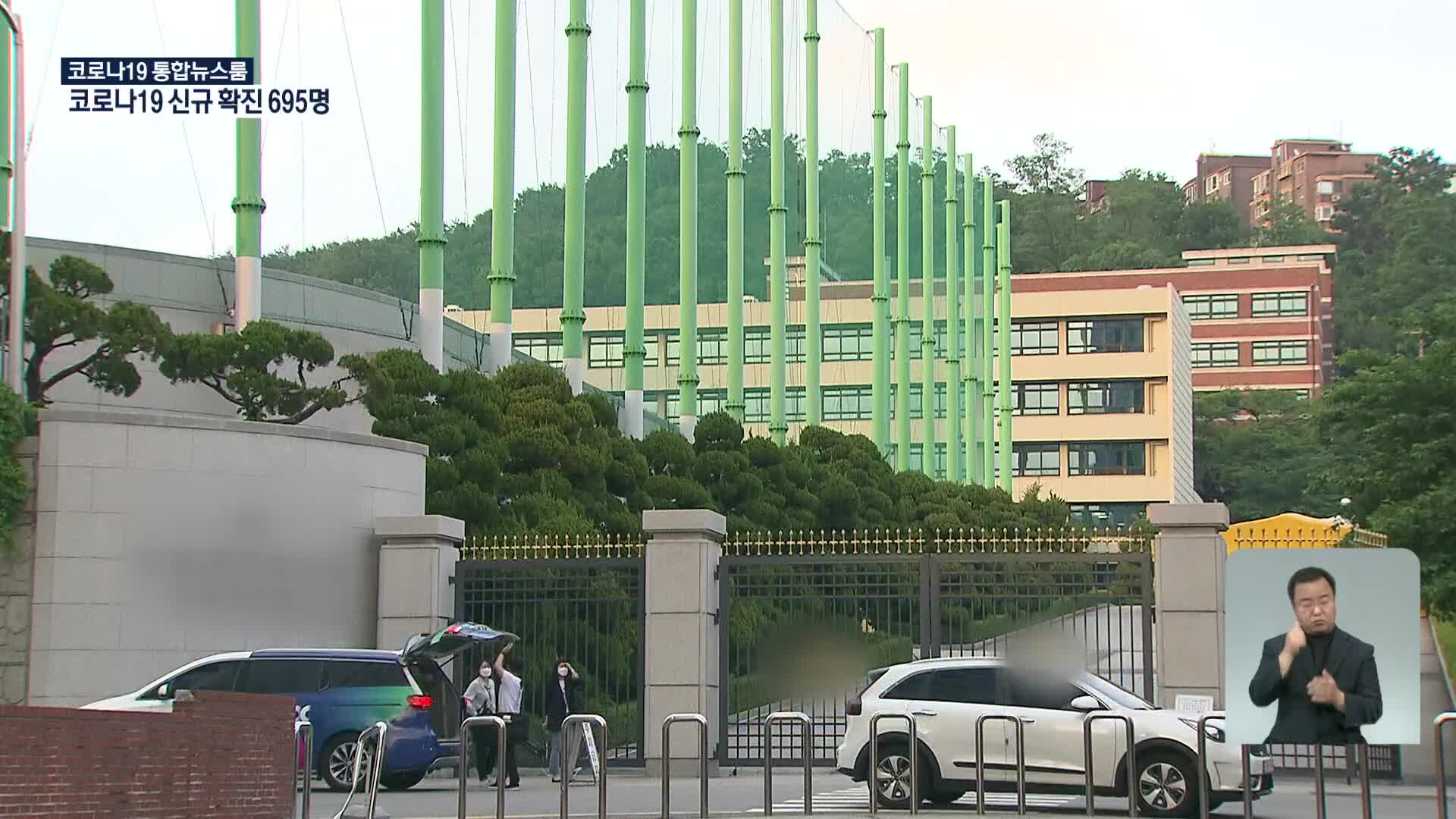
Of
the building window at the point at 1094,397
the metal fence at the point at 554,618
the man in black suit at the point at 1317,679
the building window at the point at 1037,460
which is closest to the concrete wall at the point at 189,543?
the metal fence at the point at 554,618

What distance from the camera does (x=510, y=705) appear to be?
75.0ft

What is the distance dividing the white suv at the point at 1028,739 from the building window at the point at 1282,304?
106565 mm

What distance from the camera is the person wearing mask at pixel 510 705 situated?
72.8 ft

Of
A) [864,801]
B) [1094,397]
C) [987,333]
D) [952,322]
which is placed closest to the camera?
[864,801]

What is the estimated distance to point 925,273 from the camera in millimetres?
69625

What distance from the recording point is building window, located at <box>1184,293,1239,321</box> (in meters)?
122

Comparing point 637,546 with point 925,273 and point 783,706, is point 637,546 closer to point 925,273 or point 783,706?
point 783,706

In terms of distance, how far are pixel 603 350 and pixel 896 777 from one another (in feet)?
218

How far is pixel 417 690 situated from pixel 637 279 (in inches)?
940

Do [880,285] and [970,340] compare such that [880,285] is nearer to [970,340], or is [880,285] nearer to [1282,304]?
[970,340]

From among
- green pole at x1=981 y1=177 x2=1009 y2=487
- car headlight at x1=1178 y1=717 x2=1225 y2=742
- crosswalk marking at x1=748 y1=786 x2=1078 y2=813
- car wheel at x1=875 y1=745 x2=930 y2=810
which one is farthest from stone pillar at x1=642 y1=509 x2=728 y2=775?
green pole at x1=981 y1=177 x2=1009 y2=487

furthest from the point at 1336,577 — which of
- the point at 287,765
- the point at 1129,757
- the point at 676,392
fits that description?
the point at 676,392

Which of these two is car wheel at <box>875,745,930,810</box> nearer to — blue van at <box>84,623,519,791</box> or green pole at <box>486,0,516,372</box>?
blue van at <box>84,623,519,791</box>

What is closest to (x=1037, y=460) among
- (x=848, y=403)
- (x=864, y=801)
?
(x=848, y=403)
